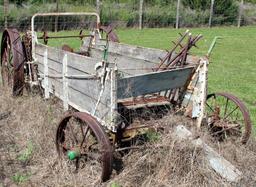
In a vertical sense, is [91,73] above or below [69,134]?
above

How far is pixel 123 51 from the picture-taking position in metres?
5.68

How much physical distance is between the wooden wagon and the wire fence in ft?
40.0

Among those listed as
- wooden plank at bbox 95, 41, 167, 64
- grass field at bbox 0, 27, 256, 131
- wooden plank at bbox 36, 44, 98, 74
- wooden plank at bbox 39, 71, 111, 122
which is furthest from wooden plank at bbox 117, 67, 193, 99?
grass field at bbox 0, 27, 256, 131

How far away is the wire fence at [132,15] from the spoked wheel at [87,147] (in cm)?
1311

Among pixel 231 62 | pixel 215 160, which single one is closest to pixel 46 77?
pixel 215 160

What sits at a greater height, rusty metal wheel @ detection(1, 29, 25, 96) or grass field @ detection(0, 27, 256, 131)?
rusty metal wheel @ detection(1, 29, 25, 96)

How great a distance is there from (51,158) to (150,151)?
110 centimetres

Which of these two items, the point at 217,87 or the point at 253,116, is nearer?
the point at 253,116

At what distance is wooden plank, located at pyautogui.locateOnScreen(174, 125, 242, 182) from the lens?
3.70 metres

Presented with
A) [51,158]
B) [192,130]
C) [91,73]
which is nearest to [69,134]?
[51,158]

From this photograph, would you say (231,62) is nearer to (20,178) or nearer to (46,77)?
(46,77)

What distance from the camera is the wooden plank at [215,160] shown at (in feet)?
12.1

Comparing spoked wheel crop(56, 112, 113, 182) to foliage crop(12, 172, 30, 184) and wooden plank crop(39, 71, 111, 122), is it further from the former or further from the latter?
foliage crop(12, 172, 30, 184)

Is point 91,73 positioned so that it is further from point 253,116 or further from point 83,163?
point 253,116
